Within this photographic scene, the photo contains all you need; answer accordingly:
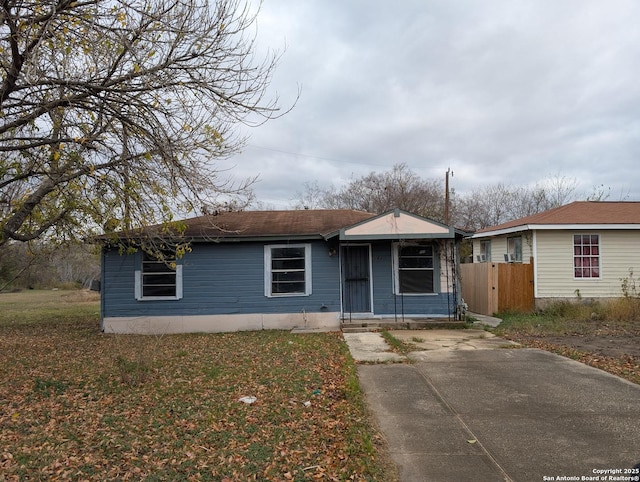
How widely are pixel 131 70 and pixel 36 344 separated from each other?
25.0ft

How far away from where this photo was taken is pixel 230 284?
40.7ft

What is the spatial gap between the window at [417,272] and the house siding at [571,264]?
444cm

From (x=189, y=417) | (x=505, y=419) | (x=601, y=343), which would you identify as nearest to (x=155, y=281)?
(x=189, y=417)

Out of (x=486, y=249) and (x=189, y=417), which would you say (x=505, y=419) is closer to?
(x=189, y=417)

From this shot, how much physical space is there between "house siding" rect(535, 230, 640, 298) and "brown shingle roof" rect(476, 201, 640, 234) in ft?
1.21

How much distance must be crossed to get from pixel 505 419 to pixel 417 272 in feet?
24.6

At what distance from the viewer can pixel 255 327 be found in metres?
12.3

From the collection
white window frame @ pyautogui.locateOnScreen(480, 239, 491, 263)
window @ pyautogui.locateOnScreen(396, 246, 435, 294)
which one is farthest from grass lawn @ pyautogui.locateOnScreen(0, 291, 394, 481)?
white window frame @ pyautogui.locateOnScreen(480, 239, 491, 263)

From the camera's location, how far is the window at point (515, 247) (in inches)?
614

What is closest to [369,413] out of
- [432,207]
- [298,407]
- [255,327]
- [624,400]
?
[298,407]

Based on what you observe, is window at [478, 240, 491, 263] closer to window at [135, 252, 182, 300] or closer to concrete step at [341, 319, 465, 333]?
concrete step at [341, 319, 465, 333]

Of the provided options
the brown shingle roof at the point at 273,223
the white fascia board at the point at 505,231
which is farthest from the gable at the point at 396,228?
the white fascia board at the point at 505,231

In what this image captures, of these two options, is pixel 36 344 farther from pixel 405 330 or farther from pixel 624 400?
pixel 624 400

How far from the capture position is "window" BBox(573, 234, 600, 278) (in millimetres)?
14258
